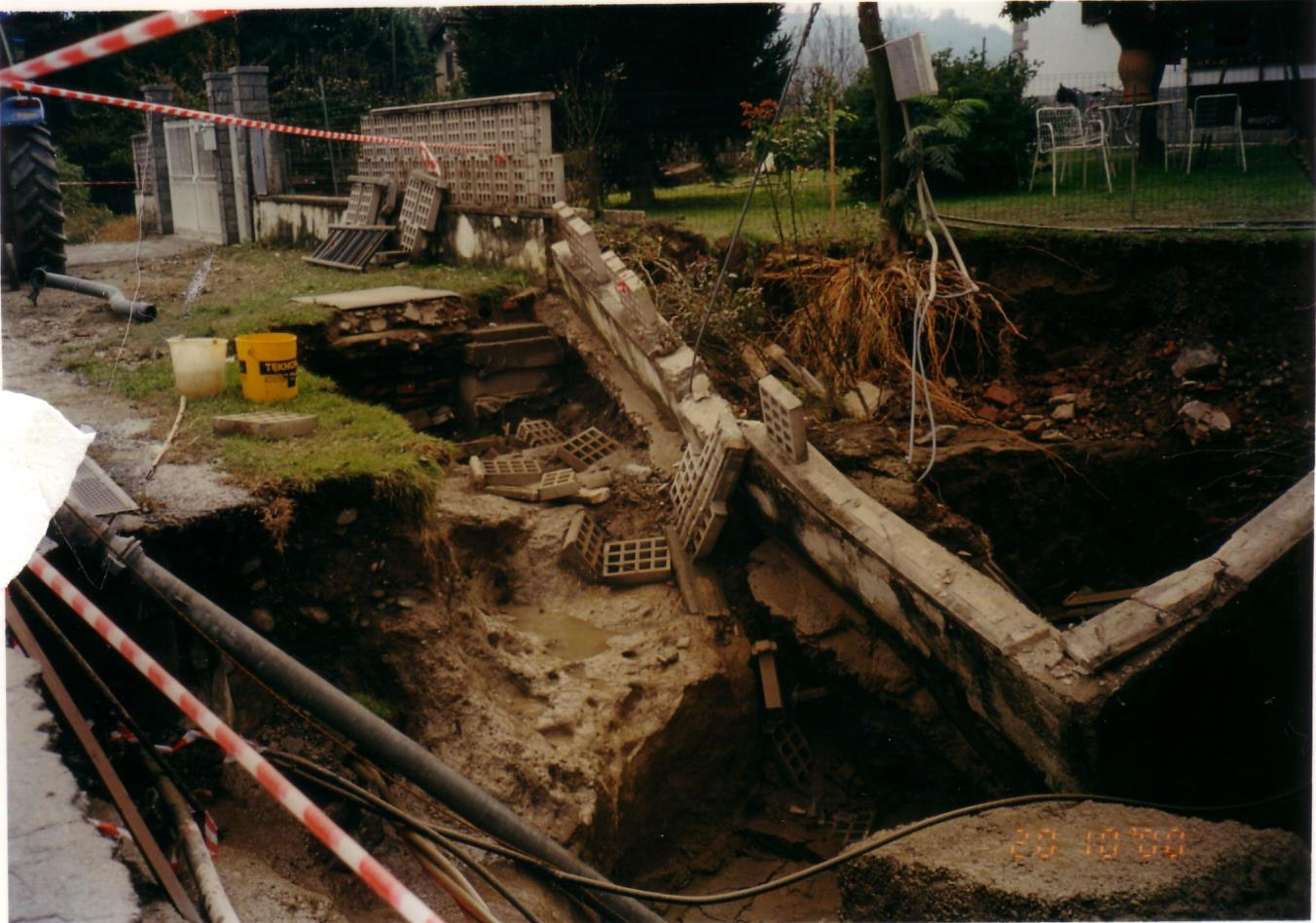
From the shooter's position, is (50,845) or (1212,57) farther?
(1212,57)

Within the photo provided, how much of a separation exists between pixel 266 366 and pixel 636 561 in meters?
2.08

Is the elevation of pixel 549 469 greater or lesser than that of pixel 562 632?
greater

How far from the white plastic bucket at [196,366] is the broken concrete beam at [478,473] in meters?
1.50

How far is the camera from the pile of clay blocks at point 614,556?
18.8 ft

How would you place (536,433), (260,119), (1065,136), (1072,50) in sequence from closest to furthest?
(1072,50), (536,433), (1065,136), (260,119)

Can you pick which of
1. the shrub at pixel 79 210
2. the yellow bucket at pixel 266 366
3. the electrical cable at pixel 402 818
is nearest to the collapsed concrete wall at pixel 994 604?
the electrical cable at pixel 402 818

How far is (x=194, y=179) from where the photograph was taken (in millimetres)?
11836

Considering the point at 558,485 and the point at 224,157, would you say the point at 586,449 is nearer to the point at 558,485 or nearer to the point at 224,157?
the point at 558,485

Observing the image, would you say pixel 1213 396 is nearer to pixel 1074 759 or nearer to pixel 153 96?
pixel 1074 759

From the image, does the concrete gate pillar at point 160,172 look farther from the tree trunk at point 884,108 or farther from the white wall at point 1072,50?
the white wall at point 1072,50

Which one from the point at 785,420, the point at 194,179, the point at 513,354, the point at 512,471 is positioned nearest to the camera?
the point at 785,420

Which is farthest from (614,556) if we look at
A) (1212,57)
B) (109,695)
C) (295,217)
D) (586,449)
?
(295,217)

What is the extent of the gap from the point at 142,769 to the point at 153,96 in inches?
411

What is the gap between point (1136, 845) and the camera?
3.37 metres
